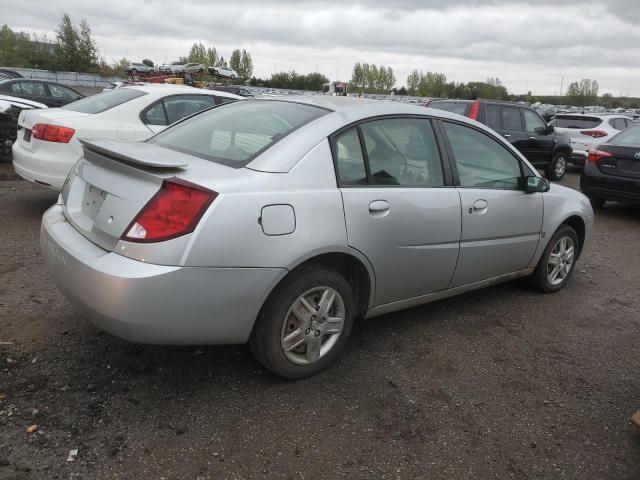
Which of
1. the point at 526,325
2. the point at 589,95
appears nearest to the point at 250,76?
the point at 589,95

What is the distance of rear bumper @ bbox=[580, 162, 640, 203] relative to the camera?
26.1 feet

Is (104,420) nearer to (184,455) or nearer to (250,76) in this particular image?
(184,455)

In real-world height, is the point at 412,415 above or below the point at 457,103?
below

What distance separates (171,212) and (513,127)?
33.4 feet

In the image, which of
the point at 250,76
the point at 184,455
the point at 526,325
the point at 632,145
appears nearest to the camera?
the point at 184,455

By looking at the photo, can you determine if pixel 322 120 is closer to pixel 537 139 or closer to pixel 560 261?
pixel 560 261

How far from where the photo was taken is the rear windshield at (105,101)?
243 inches

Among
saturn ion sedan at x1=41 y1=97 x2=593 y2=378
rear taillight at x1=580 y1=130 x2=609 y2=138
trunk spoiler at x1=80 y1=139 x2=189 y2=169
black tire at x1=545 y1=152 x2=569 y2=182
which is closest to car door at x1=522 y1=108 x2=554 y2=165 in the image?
black tire at x1=545 y1=152 x2=569 y2=182

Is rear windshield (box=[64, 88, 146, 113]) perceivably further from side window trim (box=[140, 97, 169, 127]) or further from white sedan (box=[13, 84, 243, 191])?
side window trim (box=[140, 97, 169, 127])

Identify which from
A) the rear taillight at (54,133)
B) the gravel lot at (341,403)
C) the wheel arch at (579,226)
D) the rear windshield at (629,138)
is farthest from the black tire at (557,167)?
the rear taillight at (54,133)

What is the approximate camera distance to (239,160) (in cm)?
283

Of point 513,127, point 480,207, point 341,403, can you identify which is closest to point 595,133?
point 513,127

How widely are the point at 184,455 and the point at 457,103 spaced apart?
9600 mm

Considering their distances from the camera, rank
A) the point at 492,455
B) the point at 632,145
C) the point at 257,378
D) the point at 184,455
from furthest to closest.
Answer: the point at 632,145 → the point at 257,378 → the point at 492,455 → the point at 184,455
